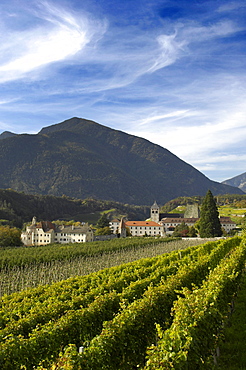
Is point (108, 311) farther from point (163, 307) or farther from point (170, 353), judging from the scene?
point (170, 353)

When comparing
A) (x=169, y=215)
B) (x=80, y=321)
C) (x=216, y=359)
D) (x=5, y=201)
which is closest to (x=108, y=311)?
(x=80, y=321)

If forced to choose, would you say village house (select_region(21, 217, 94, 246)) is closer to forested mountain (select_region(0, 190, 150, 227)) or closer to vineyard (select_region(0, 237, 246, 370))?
forested mountain (select_region(0, 190, 150, 227))

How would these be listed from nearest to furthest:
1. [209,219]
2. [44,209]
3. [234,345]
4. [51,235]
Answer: [234,345] < [209,219] < [51,235] < [44,209]

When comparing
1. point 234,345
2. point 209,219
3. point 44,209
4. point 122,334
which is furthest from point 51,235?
point 44,209

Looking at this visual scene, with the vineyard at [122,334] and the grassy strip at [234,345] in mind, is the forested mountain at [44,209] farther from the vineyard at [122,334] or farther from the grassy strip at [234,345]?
the vineyard at [122,334]

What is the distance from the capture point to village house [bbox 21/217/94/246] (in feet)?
260

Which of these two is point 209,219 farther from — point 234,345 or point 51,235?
point 234,345

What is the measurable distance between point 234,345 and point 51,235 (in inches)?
2862

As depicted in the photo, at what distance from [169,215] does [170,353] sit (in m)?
125

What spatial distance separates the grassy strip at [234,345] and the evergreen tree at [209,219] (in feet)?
173

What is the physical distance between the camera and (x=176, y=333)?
660 centimetres

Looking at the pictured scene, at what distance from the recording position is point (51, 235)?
261 ft

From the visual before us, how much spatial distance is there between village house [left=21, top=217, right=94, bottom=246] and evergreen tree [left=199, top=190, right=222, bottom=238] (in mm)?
28608

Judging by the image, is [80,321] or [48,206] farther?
[48,206]
